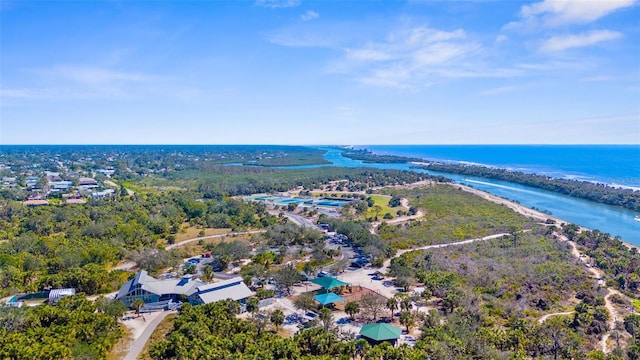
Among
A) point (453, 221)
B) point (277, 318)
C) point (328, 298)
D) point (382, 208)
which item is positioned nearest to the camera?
point (277, 318)

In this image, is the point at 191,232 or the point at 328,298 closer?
the point at 328,298

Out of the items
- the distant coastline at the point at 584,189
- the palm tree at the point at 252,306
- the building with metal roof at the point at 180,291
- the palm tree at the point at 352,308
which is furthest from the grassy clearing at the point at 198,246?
the distant coastline at the point at 584,189

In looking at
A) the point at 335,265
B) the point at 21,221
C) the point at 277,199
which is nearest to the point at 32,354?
the point at 335,265

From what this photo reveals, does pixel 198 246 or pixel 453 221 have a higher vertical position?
pixel 453 221

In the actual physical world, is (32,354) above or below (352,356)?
above

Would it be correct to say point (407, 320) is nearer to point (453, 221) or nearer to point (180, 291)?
point (180, 291)

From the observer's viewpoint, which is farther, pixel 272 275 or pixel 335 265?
pixel 335 265

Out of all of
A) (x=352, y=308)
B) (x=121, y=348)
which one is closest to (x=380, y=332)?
(x=352, y=308)

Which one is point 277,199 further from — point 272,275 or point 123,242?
point 272,275
